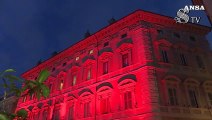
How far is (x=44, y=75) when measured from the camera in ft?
22.5

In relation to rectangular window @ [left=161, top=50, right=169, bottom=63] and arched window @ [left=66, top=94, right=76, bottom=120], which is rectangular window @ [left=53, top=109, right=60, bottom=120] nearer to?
arched window @ [left=66, top=94, right=76, bottom=120]

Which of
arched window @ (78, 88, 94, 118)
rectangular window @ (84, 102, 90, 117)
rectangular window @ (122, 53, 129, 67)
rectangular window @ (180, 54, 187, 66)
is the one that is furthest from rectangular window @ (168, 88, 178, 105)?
rectangular window @ (84, 102, 90, 117)

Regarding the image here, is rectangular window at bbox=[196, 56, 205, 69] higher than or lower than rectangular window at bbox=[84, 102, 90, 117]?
higher

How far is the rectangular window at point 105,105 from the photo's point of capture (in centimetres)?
1705

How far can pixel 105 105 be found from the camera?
56.7ft

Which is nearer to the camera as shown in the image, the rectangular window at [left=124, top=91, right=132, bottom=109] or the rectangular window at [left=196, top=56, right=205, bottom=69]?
the rectangular window at [left=124, top=91, right=132, bottom=109]

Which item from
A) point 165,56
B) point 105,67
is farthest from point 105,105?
point 165,56

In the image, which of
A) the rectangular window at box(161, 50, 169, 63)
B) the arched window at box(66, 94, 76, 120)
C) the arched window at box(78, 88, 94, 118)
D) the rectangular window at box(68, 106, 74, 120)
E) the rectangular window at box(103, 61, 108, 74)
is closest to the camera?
the rectangular window at box(161, 50, 169, 63)

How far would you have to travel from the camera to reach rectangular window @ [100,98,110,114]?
55.9 feet

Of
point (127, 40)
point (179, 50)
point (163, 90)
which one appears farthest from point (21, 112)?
point (179, 50)

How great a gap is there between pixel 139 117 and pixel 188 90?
192 inches

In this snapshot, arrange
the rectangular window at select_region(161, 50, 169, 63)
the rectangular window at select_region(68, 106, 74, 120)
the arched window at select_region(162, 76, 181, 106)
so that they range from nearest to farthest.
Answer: the arched window at select_region(162, 76, 181, 106) → the rectangular window at select_region(161, 50, 169, 63) → the rectangular window at select_region(68, 106, 74, 120)

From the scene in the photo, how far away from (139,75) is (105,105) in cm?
413

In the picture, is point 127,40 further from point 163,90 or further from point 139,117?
point 139,117
